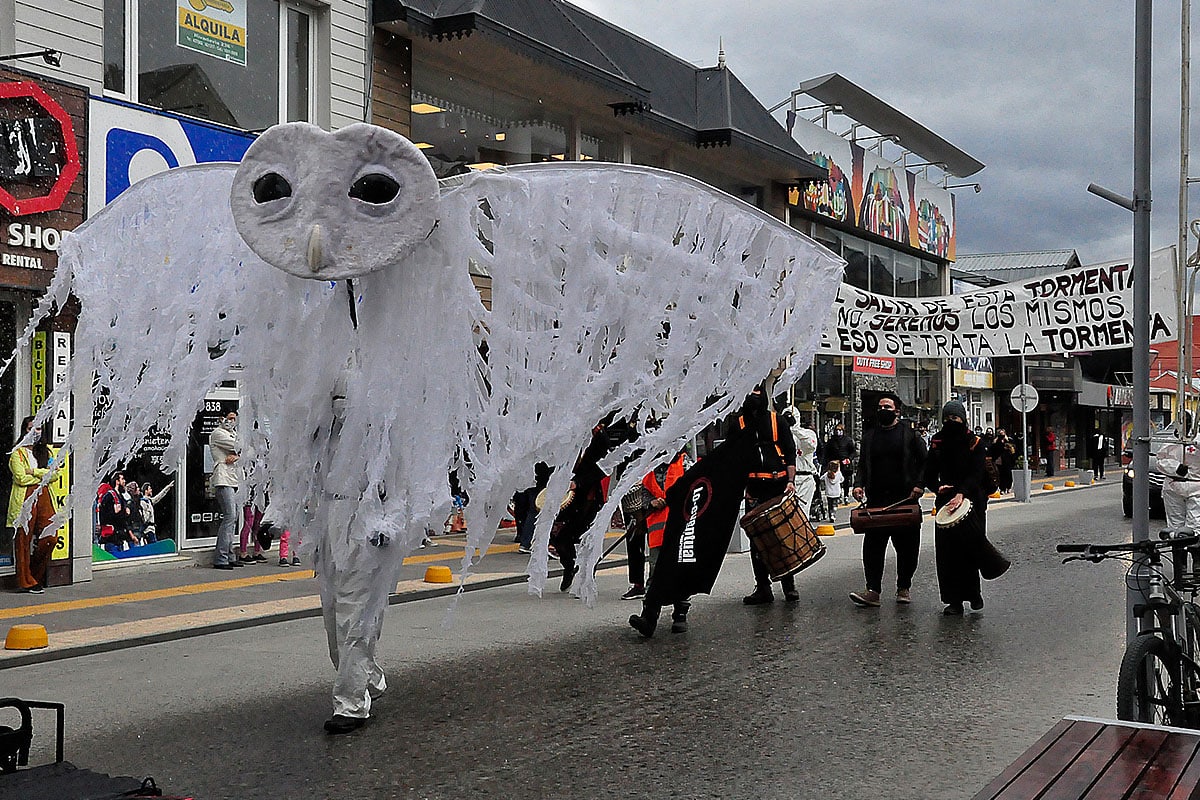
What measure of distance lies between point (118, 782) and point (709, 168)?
22.7 meters

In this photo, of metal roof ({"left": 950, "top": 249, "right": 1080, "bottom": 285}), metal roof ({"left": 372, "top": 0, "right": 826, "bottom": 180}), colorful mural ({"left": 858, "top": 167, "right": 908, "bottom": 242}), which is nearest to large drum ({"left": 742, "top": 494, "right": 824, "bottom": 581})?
metal roof ({"left": 372, "top": 0, "right": 826, "bottom": 180})

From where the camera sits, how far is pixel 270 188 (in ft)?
18.4

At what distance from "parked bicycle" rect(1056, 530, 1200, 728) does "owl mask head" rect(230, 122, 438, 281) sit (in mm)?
3109

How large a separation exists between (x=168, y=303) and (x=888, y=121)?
96.9 feet

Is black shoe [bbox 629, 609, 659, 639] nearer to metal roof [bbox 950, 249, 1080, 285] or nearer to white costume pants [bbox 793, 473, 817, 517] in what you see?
white costume pants [bbox 793, 473, 817, 517]

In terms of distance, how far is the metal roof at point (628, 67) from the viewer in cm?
1667

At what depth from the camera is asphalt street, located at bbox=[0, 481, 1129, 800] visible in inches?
218

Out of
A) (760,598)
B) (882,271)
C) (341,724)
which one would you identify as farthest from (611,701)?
(882,271)

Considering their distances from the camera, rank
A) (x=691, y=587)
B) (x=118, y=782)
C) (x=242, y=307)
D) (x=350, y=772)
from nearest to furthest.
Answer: (x=118, y=782)
(x=350, y=772)
(x=242, y=307)
(x=691, y=587)

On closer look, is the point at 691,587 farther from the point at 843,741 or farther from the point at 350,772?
the point at 350,772

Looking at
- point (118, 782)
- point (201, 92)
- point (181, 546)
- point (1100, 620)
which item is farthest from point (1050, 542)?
point (118, 782)

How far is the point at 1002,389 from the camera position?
45.3 metres

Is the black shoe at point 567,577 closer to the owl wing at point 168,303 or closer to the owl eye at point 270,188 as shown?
the owl wing at point 168,303

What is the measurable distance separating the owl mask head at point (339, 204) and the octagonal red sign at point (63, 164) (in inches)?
286
